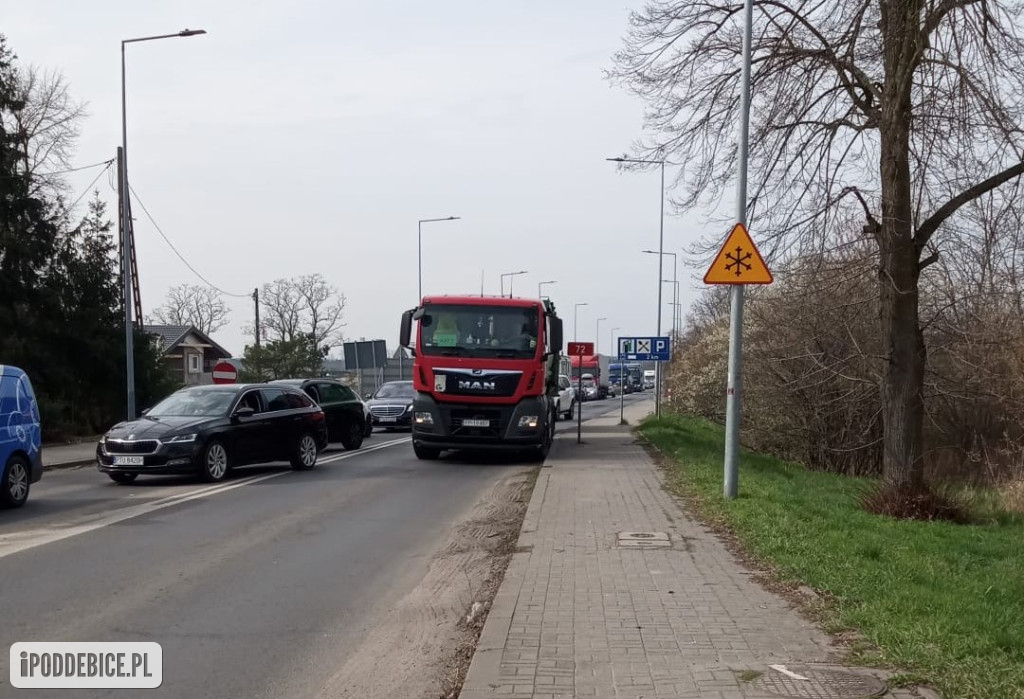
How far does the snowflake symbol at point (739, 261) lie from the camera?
1248 centimetres

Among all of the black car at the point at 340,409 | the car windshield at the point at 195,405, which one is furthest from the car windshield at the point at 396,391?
the car windshield at the point at 195,405

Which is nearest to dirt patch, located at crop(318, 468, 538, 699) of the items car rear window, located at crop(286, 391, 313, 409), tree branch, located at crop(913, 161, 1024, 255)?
tree branch, located at crop(913, 161, 1024, 255)

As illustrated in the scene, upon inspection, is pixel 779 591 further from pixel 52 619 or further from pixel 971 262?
pixel 971 262

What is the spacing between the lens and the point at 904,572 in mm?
8070

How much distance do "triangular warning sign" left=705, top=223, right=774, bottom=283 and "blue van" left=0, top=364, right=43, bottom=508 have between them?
8727mm

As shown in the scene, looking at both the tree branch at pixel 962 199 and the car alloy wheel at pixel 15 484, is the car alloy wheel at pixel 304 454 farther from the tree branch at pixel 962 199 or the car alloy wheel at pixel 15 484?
the tree branch at pixel 962 199

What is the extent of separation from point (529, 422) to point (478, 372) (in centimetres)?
136

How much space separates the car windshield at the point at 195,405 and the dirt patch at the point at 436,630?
7.12 metres

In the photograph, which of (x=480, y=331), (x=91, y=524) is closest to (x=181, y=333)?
(x=480, y=331)

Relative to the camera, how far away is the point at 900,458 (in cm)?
1365

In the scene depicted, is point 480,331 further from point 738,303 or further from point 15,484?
point 15,484

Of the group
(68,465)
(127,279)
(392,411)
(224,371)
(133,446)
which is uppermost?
(127,279)

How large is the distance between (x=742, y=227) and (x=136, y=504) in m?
8.53

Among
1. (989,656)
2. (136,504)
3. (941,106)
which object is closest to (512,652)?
(989,656)
